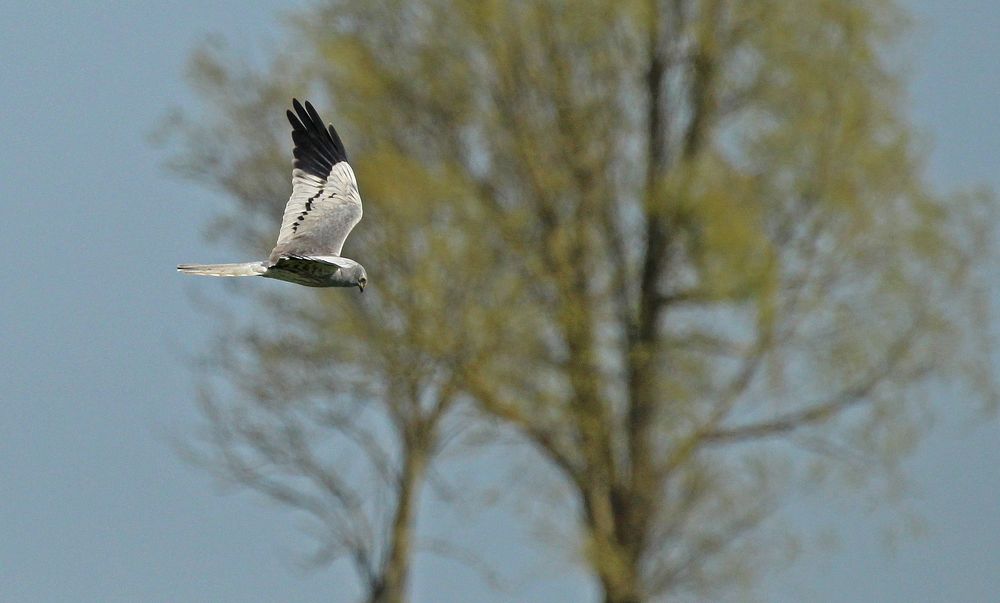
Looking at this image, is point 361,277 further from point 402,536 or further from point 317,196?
point 402,536

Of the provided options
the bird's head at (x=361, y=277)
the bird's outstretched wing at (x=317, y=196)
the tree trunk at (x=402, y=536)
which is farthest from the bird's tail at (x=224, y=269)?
the tree trunk at (x=402, y=536)

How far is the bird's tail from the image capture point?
5824 mm

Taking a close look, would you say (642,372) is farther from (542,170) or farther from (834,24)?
(834,24)

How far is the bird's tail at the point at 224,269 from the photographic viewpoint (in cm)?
582

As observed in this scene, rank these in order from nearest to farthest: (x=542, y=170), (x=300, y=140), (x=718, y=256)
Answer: (x=300, y=140) < (x=718, y=256) < (x=542, y=170)

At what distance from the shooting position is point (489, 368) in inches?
Answer: 436

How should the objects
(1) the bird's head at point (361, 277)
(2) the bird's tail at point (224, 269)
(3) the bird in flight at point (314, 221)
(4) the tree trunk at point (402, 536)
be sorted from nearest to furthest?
(2) the bird's tail at point (224, 269), (3) the bird in flight at point (314, 221), (1) the bird's head at point (361, 277), (4) the tree trunk at point (402, 536)

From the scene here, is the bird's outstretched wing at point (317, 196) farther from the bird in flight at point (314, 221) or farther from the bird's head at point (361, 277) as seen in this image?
the bird's head at point (361, 277)

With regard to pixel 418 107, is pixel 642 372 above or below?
below

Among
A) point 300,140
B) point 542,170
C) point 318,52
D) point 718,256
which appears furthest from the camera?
point 318,52

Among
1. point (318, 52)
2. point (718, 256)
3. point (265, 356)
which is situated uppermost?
point (318, 52)

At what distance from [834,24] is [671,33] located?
3.99 ft

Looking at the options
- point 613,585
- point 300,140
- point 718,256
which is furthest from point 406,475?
point 300,140

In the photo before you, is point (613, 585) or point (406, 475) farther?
point (406, 475)
